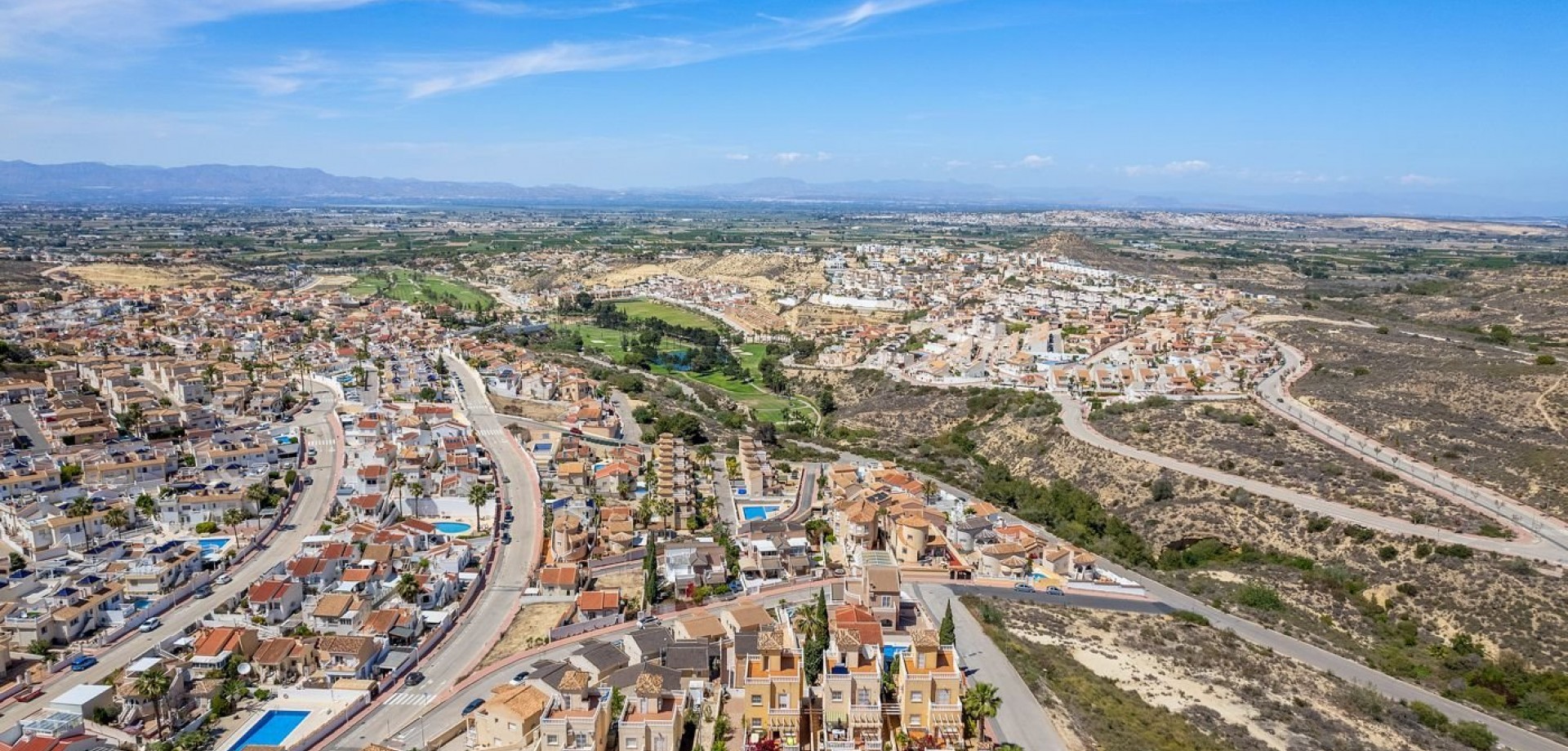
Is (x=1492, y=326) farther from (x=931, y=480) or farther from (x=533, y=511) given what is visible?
(x=533, y=511)

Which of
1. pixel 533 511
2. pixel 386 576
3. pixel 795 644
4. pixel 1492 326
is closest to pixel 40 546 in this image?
pixel 386 576

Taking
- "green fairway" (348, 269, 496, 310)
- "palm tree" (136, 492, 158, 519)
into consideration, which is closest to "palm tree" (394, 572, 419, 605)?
"palm tree" (136, 492, 158, 519)

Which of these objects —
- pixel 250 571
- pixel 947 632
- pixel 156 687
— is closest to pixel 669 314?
pixel 250 571

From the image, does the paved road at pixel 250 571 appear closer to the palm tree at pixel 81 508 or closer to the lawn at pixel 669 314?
the palm tree at pixel 81 508

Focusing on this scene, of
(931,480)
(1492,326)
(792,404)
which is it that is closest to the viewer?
(931,480)

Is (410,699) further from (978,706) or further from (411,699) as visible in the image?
(978,706)

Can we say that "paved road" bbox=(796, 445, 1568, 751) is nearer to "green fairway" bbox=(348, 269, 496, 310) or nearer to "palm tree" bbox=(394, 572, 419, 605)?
"palm tree" bbox=(394, 572, 419, 605)
